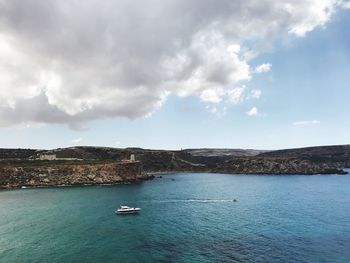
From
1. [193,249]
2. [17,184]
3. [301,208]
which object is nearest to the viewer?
[193,249]

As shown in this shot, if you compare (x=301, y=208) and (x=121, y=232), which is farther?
(x=301, y=208)

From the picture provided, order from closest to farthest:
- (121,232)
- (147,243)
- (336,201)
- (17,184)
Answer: (147,243), (121,232), (336,201), (17,184)

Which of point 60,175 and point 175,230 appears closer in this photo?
point 175,230

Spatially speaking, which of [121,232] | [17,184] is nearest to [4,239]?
[121,232]

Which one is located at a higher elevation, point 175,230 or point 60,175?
point 60,175

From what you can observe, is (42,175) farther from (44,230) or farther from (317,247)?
(317,247)
